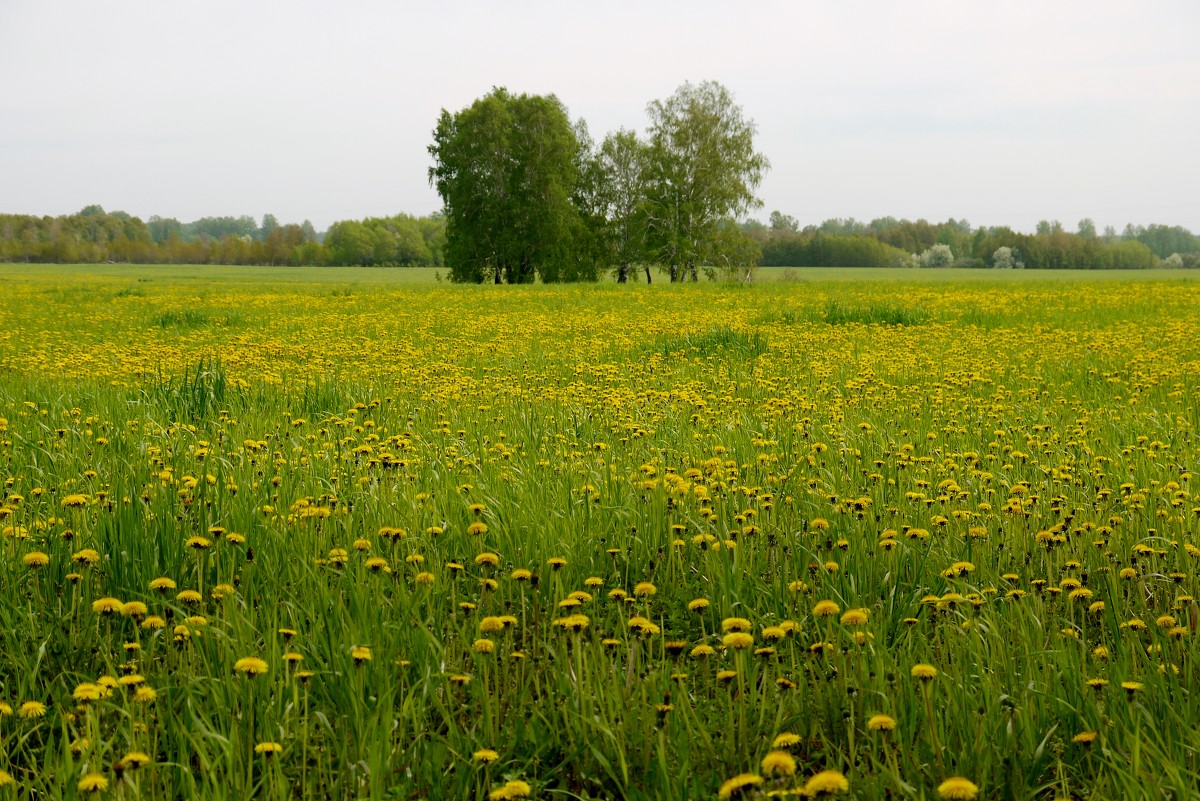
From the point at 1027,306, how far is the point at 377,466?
635 inches

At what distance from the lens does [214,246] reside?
4823 inches

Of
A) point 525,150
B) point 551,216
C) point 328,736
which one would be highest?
point 525,150

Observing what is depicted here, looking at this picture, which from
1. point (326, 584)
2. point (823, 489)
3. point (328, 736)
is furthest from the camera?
point (823, 489)

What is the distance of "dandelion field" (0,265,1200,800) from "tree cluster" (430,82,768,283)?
1659 inches

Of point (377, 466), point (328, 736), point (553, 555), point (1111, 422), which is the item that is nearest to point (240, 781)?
point (328, 736)

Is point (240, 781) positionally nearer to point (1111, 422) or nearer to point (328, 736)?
point (328, 736)

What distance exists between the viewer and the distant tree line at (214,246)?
11550cm

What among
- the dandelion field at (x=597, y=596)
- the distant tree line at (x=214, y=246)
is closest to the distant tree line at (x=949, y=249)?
the distant tree line at (x=214, y=246)

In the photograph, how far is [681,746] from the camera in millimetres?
2105

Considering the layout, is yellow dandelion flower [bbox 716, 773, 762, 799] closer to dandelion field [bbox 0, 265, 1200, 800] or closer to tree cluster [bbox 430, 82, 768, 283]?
dandelion field [bbox 0, 265, 1200, 800]

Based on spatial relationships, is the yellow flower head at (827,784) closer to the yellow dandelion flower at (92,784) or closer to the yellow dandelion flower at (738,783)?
the yellow dandelion flower at (738,783)

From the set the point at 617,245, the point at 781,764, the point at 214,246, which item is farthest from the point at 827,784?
the point at 214,246

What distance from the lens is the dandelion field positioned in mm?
2092

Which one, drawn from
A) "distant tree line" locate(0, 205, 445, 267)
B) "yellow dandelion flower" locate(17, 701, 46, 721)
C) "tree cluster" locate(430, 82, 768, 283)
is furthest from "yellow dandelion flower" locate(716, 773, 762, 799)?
"distant tree line" locate(0, 205, 445, 267)
